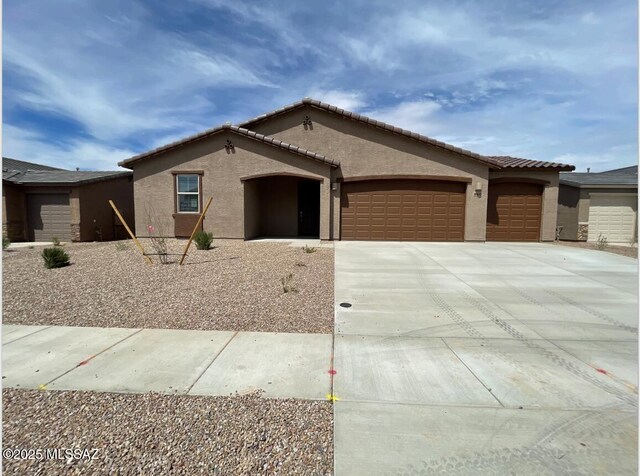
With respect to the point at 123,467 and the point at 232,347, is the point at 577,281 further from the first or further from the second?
the point at 123,467

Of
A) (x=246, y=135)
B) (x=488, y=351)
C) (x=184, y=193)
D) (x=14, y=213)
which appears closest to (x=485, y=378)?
(x=488, y=351)

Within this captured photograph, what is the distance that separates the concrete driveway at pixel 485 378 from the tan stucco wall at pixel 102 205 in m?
15.6

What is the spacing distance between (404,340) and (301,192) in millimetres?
13290

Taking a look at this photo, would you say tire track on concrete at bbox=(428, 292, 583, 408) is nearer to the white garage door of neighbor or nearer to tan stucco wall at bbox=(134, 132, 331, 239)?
tan stucco wall at bbox=(134, 132, 331, 239)

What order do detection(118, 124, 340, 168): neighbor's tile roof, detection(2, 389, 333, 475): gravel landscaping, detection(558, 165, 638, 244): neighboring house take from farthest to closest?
detection(558, 165, 638, 244): neighboring house
detection(118, 124, 340, 168): neighbor's tile roof
detection(2, 389, 333, 475): gravel landscaping

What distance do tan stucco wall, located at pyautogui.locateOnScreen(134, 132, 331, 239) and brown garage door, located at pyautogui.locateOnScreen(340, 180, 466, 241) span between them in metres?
2.17

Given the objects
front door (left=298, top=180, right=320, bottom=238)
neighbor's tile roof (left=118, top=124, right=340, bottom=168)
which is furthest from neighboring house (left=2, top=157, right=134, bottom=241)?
front door (left=298, top=180, right=320, bottom=238)

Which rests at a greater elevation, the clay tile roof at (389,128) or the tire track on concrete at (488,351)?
the clay tile roof at (389,128)

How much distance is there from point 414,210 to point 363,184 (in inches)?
102

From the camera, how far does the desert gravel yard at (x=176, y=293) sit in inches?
204

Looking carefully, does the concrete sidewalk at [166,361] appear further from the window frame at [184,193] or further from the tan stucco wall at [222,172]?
the window frame at [184,193]

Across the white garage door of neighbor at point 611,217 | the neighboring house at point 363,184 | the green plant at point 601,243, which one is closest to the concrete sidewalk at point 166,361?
the neighboring house at point 363,184

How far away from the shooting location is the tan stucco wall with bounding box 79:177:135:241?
54.9ft

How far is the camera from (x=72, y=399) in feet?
10.1
